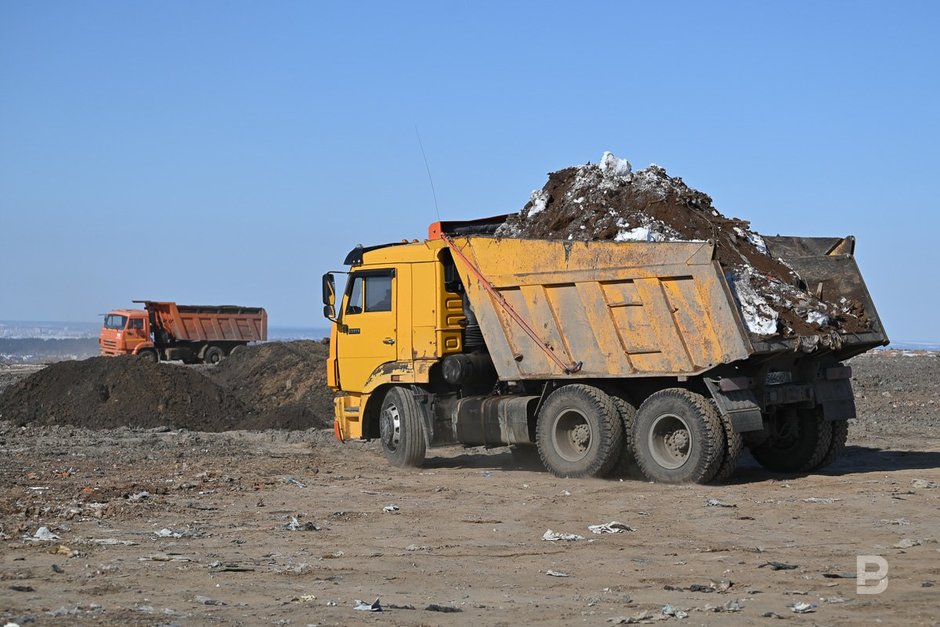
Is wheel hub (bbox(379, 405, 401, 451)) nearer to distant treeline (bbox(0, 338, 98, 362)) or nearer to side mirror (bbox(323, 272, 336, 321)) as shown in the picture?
side mirror (bbox(323, 272, 336, 321))

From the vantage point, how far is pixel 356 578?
26.6 feet

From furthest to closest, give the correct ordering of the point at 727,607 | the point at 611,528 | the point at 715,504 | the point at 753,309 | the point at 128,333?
the point at 128,333 → the point at 753,309 → the point at 715,504 → the point at 611,528 → the point at 727,607

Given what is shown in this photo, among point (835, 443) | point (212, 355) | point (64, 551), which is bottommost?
point (64, 551)

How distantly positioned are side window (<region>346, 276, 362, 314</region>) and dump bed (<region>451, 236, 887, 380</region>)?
80.9 inches

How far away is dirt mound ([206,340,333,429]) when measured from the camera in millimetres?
23688

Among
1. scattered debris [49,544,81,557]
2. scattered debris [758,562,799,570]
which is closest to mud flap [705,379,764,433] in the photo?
scattered debris [758,562,799,570]

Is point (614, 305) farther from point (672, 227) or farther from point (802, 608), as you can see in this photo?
point (802, 608)

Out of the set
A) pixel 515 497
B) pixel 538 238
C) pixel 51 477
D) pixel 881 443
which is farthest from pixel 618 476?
pixel 51 477

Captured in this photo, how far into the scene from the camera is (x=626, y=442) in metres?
13.4

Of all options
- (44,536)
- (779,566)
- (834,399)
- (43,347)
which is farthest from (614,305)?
(43,347)

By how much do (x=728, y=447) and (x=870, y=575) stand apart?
467cm

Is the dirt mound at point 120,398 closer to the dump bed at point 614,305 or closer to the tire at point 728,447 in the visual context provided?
the dump bed at point 614,305

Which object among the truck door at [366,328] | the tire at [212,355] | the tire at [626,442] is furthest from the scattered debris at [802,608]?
the tire at [212,355]

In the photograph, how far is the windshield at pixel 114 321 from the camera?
153 feet
